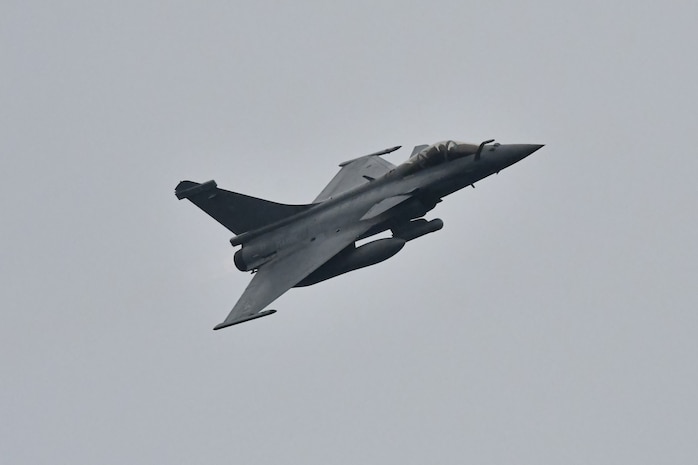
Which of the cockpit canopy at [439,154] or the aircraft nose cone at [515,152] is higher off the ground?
the cockpit canopy at [439,154]

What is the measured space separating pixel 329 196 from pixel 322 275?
4.88 meters

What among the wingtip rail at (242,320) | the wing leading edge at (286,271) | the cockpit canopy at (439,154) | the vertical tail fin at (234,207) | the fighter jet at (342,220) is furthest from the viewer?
the vertical tail fin at (234,207)

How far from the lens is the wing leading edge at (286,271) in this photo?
45.3 meters

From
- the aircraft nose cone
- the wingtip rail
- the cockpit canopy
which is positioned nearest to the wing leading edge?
the wingtip rail

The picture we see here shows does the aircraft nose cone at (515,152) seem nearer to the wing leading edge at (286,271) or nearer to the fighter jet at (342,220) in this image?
the fighter jet at (342,220)

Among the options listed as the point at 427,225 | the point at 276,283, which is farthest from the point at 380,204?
the point at 276,283

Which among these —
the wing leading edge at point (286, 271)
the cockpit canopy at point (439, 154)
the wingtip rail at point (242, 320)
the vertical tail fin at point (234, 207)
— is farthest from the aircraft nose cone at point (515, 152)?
the wingtip rail at point (242, 320)

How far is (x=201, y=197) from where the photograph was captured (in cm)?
4834

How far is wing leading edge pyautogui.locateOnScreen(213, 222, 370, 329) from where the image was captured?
45.3m

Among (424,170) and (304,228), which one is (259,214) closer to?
(304,228)

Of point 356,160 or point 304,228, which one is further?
point 356,160

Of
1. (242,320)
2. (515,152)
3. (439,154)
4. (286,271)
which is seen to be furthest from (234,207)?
(515,152)

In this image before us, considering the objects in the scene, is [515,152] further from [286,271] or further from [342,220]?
[286,271]

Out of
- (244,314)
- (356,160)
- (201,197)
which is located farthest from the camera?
(356,160)
